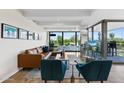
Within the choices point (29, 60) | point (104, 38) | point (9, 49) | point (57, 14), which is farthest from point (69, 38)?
point (9, 49)

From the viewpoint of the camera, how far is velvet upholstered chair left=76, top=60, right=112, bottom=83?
4336 mm

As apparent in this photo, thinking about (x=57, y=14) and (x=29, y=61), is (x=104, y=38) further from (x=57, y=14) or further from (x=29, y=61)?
(x=29, y=61)

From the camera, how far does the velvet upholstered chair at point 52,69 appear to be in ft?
14.2

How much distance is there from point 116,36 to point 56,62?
6.97 m

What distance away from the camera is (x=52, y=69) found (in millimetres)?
4402

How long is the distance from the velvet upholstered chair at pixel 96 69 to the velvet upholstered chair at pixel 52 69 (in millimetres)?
613

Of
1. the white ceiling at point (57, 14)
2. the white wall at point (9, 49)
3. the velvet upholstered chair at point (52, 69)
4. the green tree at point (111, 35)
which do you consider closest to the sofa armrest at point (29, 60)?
the white wall at point (9, 49)

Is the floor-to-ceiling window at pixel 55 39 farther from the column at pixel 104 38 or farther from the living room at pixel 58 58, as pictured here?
the column at pixel 104 38

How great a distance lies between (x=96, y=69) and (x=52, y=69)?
3.69 feet

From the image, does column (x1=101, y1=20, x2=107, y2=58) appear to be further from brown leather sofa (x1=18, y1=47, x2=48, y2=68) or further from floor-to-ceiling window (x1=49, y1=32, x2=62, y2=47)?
floor-to-ceiling window (x1=49, y1=32, x2=62, y2=47)
